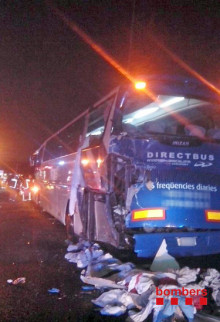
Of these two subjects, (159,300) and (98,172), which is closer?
(159,300)

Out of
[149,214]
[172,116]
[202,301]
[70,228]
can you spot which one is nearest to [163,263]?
[149,214]

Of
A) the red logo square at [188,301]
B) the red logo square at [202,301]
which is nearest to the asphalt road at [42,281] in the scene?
the red logo square at [202,301]

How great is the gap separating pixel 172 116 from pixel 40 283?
3537 mm

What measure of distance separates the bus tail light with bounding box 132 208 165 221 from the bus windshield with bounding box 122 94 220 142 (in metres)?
1.27

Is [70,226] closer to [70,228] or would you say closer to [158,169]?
[70,228]

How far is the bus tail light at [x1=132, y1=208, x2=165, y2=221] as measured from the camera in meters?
6.38

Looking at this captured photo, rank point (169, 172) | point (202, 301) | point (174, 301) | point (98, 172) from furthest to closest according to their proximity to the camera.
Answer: point (98, 172)
point (169, 172)
point (202, 301)
point (174, 301)

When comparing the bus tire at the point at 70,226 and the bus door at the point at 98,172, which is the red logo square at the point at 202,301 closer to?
the bus door at the point at 98,172

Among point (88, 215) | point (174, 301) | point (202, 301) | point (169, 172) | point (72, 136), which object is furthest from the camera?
point (72, 136)

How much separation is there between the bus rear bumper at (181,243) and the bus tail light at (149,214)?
0.26m

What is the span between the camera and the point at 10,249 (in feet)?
28.7

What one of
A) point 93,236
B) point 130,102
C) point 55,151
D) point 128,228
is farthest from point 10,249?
point 55,151

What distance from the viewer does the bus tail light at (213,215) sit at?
22.1 ft

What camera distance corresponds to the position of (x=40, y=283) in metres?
6.14
